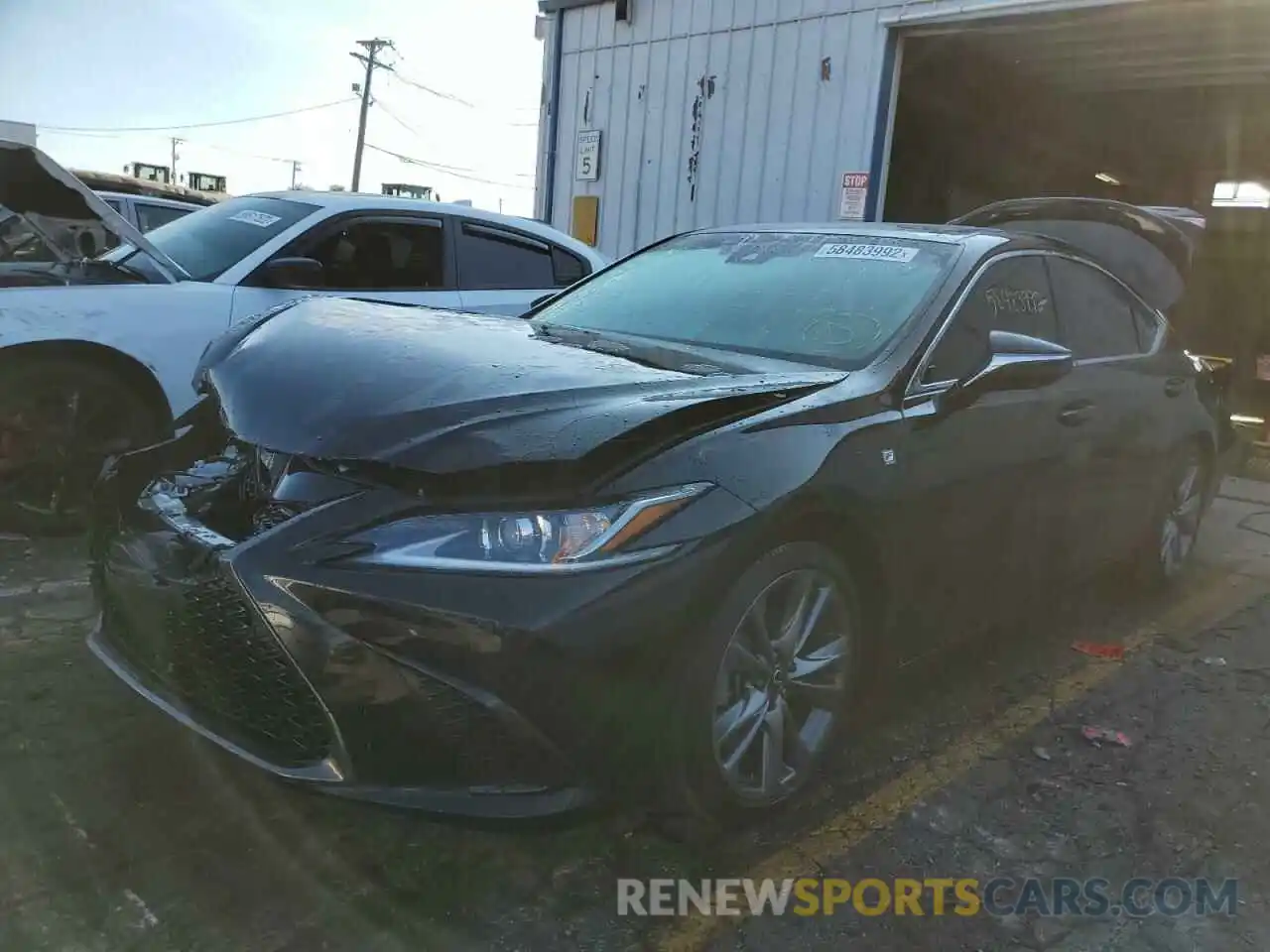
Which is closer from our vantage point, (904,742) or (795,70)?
(904,742)

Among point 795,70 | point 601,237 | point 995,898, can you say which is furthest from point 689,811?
point 601,237

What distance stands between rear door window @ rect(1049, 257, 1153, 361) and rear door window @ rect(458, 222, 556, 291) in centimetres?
294

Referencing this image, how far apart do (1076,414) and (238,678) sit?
295cm

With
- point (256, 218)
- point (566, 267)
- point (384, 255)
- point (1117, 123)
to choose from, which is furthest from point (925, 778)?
point (1117, 123)

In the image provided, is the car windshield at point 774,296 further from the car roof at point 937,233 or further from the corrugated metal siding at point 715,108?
the corrugated metal siding at point 715,108

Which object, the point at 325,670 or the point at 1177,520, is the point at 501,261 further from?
the point at 325,670

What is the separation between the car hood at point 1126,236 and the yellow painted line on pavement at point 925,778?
6.87ft

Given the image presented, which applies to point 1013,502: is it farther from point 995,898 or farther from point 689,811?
point 689,811

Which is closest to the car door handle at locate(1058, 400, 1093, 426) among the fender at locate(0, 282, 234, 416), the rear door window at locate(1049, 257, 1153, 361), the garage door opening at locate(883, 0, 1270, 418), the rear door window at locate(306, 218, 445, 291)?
the rear door window at locate(1049, 257, 1153, 361)

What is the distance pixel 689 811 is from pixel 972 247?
215cm

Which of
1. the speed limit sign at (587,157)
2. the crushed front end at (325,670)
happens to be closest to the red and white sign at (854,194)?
the speed limit sign at (587,157)

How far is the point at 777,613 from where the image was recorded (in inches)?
105

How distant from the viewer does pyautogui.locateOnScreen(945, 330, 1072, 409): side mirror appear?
3244mm

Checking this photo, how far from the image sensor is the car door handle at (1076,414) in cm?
375
